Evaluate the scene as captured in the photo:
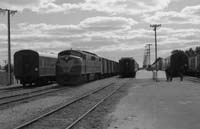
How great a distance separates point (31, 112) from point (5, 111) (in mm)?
1092

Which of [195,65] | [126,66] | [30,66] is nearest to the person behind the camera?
[30,66]

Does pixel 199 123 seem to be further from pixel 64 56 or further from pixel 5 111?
pixel 64 56

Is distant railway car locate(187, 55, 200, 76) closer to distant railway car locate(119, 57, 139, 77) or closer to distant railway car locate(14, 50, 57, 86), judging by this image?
distant railway car locate(119, 57, 139, 77)

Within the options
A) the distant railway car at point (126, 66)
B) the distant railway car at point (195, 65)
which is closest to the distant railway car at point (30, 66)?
the distant railway car at point (195, 65)

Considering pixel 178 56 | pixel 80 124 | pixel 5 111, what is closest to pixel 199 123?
pixel 80 124

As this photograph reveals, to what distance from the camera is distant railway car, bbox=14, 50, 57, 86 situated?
2905 cm

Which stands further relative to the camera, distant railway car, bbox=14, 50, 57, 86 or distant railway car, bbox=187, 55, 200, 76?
distant railway car, bbox=187, 55, 200, 76

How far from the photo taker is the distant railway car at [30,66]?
95.3 ft

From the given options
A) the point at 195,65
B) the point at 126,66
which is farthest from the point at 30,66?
the point at 195,65

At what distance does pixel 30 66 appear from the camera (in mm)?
29156

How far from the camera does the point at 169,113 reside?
12.0 m

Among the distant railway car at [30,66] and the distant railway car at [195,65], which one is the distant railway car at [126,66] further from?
the distant railway car at [30,66]

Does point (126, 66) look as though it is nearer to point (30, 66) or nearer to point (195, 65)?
point (195, 65)

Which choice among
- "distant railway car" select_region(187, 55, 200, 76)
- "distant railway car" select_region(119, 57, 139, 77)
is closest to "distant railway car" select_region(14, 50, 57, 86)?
"distant railway car" select_region(187, 55, 200, 76)
